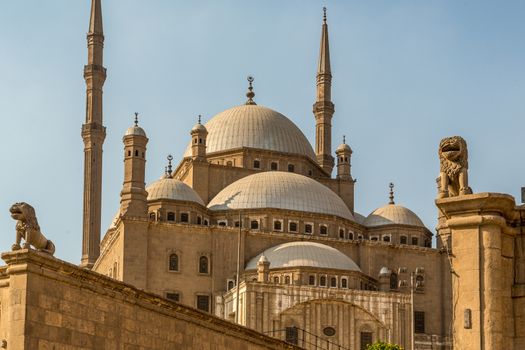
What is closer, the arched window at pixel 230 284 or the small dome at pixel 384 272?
the arched window at pixel 230 284

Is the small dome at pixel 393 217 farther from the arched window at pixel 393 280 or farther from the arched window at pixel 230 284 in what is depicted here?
the arched window at pixel 230 284

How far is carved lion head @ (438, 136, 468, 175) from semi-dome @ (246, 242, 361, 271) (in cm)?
3830

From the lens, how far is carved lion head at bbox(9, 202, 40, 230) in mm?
13258

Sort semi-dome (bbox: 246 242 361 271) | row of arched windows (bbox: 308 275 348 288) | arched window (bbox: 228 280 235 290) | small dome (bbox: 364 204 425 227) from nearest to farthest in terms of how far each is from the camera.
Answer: row of arched windows (bbox: 308 275 348 288) < semi-dome (bbox: 246 242 361 271) < arched window (bbox: 228 280 235 290) < small dome (bbox: 364 204 425 227)

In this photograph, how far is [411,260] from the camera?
5472 cm

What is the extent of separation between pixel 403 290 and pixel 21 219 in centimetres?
4104

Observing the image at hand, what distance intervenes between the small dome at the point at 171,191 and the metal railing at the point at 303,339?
9.39m

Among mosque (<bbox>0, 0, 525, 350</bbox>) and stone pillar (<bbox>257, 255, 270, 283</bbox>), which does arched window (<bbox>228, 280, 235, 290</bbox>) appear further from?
stone pillar (<bbox>257, 255, 270, 283</bbox>)

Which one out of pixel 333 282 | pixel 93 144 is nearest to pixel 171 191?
pixel 93 144

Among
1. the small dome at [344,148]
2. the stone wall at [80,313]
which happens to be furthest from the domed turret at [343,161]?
the stone wall at [80,313]

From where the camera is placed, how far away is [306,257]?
162ft

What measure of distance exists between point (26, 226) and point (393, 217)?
46.1m

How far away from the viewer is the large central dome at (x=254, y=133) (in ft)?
199

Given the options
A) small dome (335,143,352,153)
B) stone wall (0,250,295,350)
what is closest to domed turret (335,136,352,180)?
small dome (335,143,352,153)
